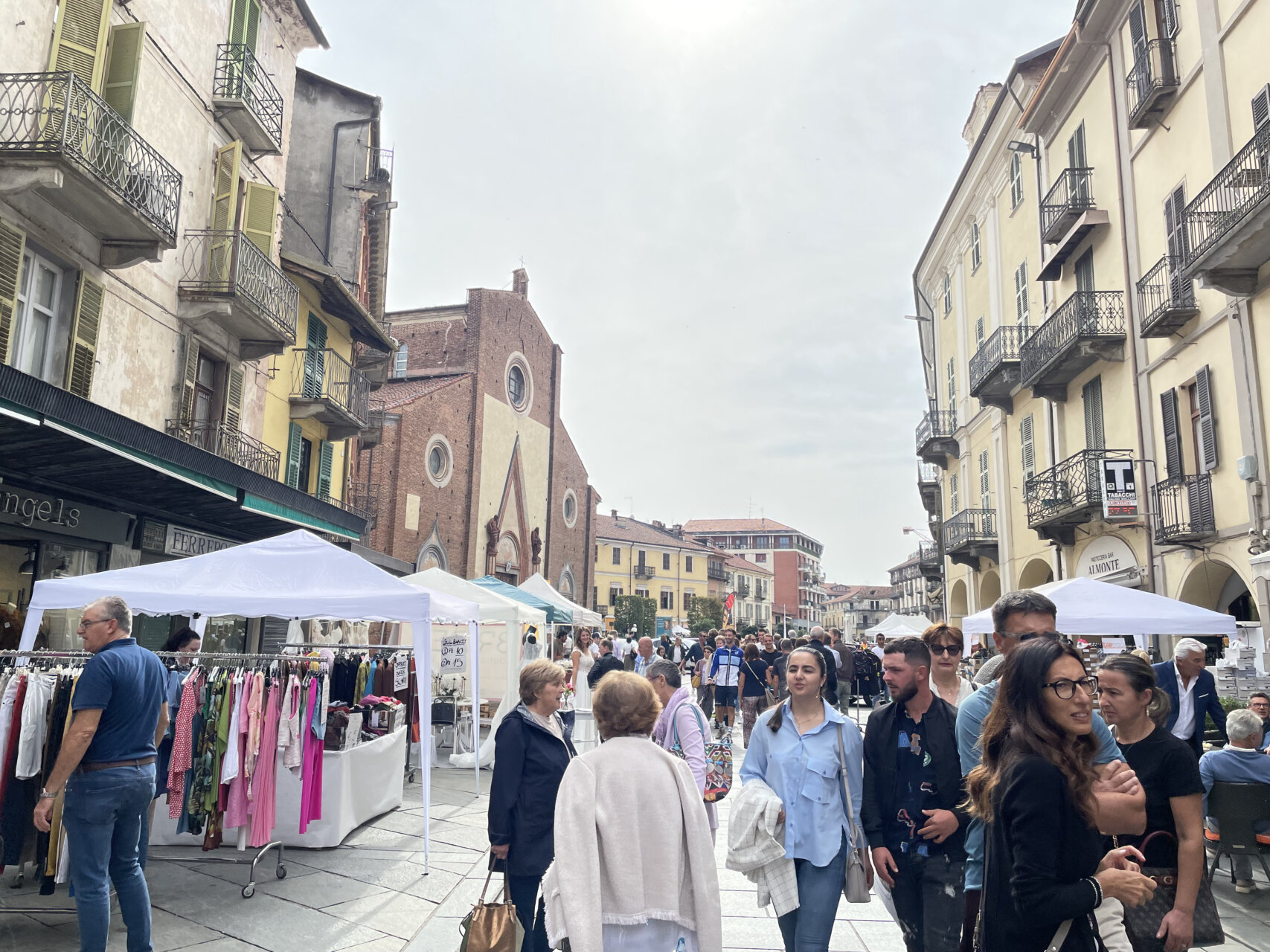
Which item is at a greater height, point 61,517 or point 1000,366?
point 1000,366

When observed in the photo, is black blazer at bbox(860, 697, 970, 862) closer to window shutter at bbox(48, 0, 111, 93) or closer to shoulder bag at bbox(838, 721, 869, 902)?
shoulder bag at bbox(838, 721, 869, 902)

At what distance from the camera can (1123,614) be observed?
9.21 m

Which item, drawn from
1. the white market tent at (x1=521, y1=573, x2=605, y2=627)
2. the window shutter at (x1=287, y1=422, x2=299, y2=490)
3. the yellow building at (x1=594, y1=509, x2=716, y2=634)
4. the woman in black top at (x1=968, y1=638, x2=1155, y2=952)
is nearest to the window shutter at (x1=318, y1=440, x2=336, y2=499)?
the window shutter at (x1=287, y1=422, x2=299, y2=490)

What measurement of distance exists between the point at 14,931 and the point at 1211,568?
1547 cm

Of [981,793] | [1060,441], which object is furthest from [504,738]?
[1060,441]

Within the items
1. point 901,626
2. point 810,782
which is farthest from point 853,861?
point 901,626

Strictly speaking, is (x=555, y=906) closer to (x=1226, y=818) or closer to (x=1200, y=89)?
(x=1226, y=818)

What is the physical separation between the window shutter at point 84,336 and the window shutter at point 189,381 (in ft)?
7.11

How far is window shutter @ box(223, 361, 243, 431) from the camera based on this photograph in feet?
49.4

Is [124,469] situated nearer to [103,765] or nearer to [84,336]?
[84,336]

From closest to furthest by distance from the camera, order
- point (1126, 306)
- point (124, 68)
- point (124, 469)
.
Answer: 1. point (124, 469)
2. point (124, 68)
3. point (1126, 306)

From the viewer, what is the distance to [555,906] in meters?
3.07

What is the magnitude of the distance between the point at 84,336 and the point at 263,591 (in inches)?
235

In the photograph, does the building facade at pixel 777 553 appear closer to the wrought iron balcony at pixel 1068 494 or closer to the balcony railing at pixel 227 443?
the wrought iron balcony at pixel 1068 494
